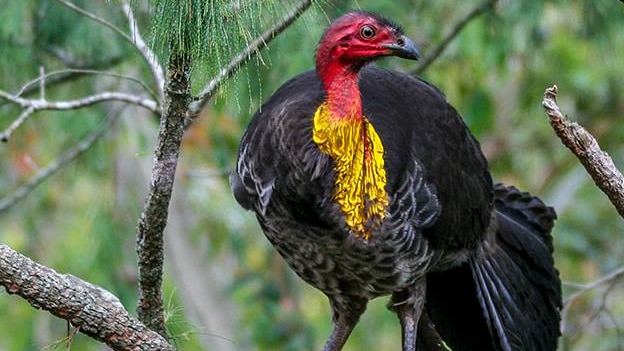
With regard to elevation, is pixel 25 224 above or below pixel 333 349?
above

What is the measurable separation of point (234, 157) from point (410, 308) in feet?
12.8

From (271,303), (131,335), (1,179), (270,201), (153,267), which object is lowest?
(131,335)

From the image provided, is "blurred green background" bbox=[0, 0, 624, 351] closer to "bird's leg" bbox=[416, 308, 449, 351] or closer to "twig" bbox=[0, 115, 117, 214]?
"twig" bbox=[0, 115, 117, 214]

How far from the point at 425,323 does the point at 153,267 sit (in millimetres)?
1714

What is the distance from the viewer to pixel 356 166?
173 inches

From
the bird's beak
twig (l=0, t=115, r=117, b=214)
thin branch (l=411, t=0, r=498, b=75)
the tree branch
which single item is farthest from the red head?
twig (l=0, t=115, r=117, b=214)

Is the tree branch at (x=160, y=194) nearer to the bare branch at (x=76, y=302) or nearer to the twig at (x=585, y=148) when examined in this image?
the bare branch at (x=76, y=302)

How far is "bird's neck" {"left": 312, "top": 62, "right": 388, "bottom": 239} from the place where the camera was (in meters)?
4.28

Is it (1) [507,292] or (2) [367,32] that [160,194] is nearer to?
(2) [367,32]

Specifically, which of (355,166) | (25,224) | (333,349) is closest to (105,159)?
(25,224)

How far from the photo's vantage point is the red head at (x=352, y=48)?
4.27 m

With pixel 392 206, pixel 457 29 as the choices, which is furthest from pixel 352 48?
pixel 457 29

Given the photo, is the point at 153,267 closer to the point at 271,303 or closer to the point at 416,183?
the point at 416,183

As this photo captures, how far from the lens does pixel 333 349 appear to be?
516cm
